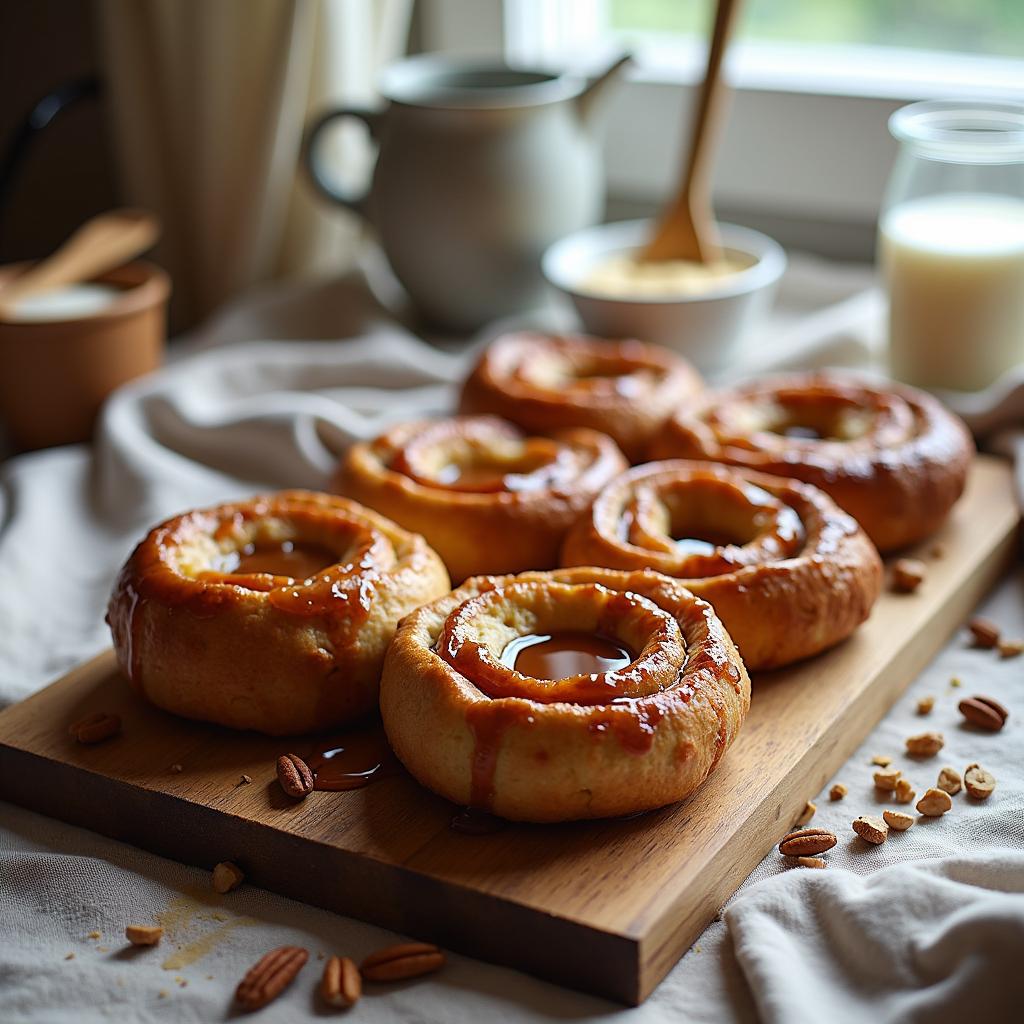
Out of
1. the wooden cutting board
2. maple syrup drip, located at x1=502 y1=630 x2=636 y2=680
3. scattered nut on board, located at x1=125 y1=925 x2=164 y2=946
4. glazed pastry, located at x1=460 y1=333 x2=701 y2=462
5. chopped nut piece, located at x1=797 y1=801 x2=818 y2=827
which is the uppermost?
glazed pastry, located at x1=460 y1=333 x2=701 y2=462

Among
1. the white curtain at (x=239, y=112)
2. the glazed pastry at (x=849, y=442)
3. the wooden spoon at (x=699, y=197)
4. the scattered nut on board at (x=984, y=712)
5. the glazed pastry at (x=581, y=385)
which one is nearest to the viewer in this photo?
the scattered nut on board at (x=984, y=712)

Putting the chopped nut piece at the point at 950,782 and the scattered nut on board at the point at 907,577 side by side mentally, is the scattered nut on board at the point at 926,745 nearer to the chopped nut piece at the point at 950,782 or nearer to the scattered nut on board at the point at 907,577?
the chopped nut piece at the point at 950,782

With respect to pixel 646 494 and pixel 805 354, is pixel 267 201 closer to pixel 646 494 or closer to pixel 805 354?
pixel 805 354

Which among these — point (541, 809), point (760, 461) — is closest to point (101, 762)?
point (541, 809)

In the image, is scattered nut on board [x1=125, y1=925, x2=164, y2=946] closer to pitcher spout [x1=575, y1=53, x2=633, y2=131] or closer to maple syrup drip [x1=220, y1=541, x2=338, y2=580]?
maple syrup drip [x1=220, y1=541, x2=338, y2=580]

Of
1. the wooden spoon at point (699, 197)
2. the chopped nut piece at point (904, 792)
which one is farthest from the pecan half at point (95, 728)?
the wooden spoon at point (699, 197)

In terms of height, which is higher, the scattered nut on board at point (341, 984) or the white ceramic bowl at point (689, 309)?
the white ceramic bowl at point (689, 309)

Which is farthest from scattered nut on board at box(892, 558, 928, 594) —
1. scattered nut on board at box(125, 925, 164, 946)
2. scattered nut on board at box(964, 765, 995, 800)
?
scattered nut on board at box(125, 925, 164, 946)

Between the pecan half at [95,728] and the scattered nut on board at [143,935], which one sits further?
the pecan half at [95,728]
